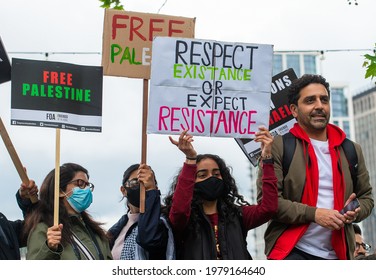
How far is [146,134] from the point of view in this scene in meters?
A: 7.07

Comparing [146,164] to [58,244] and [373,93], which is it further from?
[373,93]

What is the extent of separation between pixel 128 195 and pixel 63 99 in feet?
2.89

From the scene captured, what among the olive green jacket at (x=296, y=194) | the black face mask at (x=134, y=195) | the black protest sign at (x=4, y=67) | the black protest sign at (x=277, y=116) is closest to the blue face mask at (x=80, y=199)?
the black face mask at (x=134, y=195)

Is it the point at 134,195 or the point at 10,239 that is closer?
the point at 10,239

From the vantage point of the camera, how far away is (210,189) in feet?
22.2

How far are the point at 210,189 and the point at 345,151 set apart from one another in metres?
0.97

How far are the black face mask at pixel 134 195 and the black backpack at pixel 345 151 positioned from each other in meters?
1.14

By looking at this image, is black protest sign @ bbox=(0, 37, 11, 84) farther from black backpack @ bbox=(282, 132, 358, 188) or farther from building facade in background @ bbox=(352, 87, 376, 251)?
building facade in background @ bbox=(352, 87, 376, 251)

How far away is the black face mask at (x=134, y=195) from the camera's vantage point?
7.19 metres

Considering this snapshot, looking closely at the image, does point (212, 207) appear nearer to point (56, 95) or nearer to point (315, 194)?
point (315, 194)

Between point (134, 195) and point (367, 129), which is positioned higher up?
point (367, 129)

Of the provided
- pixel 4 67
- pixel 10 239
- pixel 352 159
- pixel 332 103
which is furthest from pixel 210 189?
pixel 332 103

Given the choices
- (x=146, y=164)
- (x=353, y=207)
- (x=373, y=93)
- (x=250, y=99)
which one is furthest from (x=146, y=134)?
(x=373, y=93)

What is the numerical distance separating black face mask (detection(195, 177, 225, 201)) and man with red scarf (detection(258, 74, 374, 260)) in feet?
0.94
